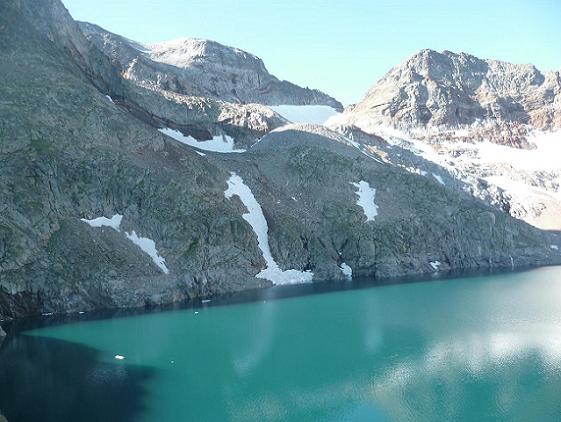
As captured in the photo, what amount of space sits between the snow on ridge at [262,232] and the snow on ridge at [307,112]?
261 feet

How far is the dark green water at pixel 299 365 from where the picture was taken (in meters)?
29.6

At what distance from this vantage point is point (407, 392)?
106 ft

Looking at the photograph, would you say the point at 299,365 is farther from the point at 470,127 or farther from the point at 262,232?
the point at 470,127

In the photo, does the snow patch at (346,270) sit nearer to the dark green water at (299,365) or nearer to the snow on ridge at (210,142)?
the dark green water at (299,365)

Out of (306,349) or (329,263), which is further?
(329,263)

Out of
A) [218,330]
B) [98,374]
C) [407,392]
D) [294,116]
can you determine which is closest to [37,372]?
[98,374]

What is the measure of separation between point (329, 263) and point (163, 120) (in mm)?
44420

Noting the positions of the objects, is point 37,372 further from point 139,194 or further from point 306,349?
point 139,194

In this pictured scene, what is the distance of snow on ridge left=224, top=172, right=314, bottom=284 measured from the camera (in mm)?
74625

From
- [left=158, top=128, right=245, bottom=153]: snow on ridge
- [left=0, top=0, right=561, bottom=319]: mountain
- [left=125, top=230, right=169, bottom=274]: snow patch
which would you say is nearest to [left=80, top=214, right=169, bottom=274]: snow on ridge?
[left=125, top=230, right=169, bottom=274]: snow patch

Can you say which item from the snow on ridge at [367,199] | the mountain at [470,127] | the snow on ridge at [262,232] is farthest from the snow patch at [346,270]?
the mountain at [470,127]

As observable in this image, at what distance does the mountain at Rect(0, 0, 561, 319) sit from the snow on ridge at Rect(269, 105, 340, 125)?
4802cm

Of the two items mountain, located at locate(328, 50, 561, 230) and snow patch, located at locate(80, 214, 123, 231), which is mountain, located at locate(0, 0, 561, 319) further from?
mountain, located at locate(328, 50, 561, 230)

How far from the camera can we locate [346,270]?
271ft
